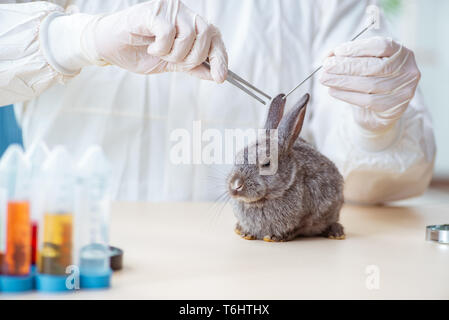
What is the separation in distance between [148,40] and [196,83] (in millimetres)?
583

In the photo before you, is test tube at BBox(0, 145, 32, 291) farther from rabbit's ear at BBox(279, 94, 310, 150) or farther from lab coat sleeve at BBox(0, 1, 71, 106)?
lab coat sleeve at BBox(0, 1, 71, 106)

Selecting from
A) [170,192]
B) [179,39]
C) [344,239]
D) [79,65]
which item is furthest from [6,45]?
[344,239]

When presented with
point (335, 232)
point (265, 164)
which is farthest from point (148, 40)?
point (335, 232)

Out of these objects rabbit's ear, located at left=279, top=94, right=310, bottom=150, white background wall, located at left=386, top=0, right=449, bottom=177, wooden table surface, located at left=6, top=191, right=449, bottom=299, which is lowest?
wooden table surface, located at left=6, top=191, right=449, bottom=299

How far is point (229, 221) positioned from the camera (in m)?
1.46

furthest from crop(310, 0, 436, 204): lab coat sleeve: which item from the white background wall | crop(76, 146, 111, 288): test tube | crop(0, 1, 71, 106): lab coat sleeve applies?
the white background wall

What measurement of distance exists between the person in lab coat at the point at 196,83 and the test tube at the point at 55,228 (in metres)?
0.54

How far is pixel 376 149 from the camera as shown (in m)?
1.82

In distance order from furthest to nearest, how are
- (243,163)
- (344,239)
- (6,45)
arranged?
(6,45), (344,239), (243,163)

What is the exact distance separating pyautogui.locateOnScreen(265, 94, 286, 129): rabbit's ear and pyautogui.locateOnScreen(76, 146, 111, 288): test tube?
50cm

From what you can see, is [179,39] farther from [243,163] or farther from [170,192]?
[170,192]

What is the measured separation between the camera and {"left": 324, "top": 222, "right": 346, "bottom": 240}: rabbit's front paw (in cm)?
129

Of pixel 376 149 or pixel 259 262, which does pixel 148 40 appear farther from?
pixel 376 149
